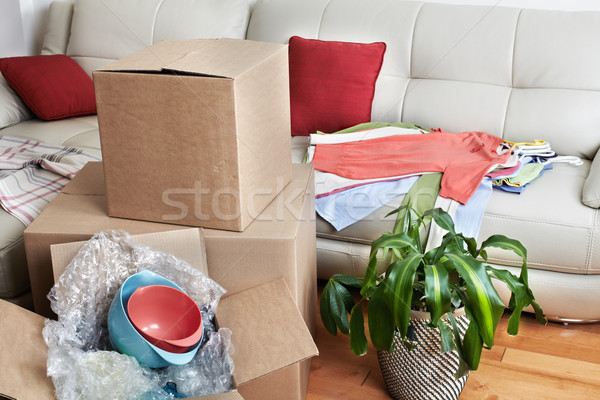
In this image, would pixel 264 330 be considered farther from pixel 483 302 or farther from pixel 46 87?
pixel 46 87

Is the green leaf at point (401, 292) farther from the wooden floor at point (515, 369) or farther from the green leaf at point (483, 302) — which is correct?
the wooden floor at point (515, 369)

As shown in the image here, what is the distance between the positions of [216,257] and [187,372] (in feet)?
0.84

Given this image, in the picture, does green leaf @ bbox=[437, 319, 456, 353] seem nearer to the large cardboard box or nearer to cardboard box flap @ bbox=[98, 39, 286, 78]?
the large cardboard box

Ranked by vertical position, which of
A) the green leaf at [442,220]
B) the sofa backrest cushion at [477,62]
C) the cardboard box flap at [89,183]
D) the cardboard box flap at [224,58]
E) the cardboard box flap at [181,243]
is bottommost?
the green leaf at [442,220]

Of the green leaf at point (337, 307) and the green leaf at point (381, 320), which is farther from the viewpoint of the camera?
the green leaf at point (337, 307)

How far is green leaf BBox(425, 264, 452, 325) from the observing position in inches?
45.8

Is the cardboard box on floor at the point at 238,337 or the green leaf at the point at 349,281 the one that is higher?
the cardboard box on floor at the point at 238,337

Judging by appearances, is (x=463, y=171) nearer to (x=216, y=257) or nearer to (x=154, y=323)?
(x=216, y=257)

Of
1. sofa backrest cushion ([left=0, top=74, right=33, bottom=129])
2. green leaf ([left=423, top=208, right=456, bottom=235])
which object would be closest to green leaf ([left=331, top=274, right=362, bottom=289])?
green leaf ([left=423, top=208, right=456, bottom=235])

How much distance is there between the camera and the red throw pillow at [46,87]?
220 cm

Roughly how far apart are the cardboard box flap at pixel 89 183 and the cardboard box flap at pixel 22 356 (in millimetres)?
391

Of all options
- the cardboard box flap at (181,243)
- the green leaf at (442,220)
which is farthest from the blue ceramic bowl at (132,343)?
the green leaf at (442,220)

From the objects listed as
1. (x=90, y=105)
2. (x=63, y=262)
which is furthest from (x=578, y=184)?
(x=90, y=105)

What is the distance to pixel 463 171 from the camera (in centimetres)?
176
